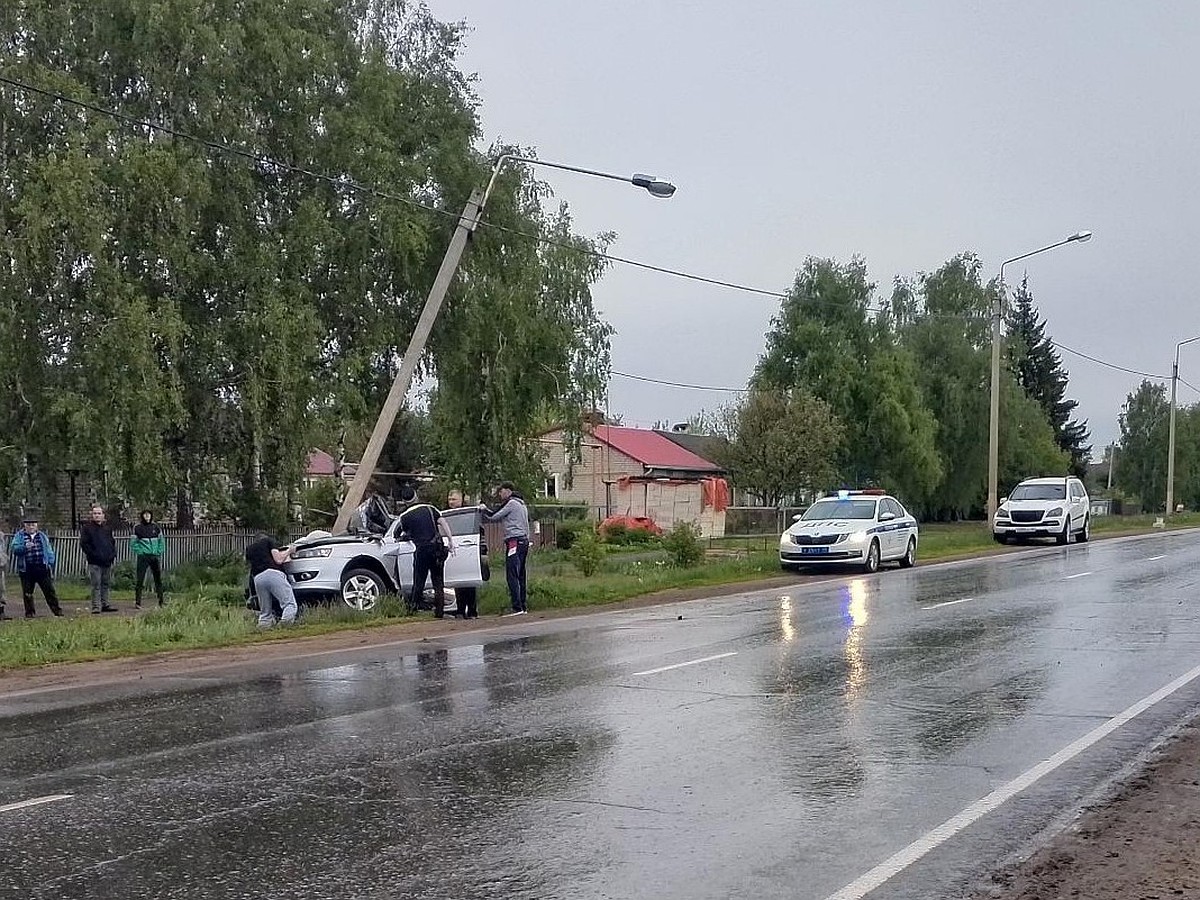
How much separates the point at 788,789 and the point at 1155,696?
4.64 metres

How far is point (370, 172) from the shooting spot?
98.4 ft

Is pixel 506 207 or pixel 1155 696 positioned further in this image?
pixel 506 207

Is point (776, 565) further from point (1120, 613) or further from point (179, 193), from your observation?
point (179, 193)

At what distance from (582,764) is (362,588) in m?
10.6

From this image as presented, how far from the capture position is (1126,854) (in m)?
6.11

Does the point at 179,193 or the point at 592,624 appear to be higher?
the point at 179,193

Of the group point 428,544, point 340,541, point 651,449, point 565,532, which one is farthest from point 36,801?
point 651,449

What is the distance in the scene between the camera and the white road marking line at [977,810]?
221 inches

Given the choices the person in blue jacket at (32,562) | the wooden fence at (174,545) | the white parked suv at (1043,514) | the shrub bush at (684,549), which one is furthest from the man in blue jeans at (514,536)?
the white parked suv at (1043,514)

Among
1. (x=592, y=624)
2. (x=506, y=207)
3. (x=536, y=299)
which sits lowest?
(x=592, y=624)

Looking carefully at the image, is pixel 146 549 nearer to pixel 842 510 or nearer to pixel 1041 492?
pixel 842 510

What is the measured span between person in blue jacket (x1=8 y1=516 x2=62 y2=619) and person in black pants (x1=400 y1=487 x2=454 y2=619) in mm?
5836

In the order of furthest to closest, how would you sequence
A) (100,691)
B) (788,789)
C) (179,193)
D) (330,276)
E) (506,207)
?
1. (506,207)
2. (330,276)
3. (179,193)
4. (100,691)
5. (788,789)

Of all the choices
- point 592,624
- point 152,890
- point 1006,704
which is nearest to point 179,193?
point 592,624
